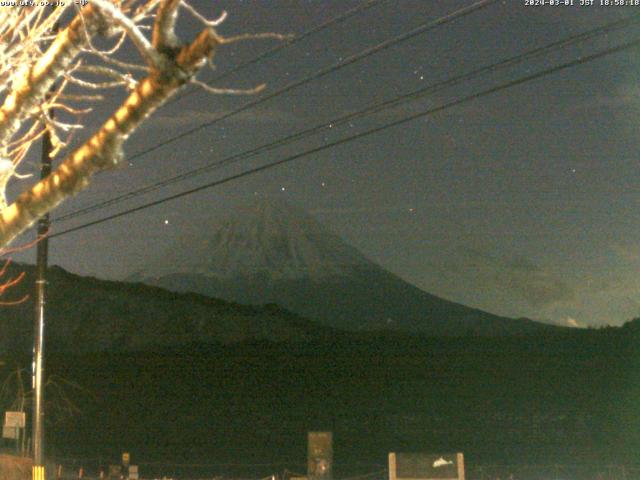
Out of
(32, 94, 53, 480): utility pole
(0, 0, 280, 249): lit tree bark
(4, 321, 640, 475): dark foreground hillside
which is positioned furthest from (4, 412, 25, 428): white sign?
(4, 321, 640, 475): dark foreground hillside

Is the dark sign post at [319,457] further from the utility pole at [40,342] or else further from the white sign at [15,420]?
the utility pole at [40,342]

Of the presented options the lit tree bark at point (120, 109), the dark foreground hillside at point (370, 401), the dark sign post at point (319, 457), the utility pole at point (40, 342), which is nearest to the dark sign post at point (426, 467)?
the utility pole at point (40, 342)

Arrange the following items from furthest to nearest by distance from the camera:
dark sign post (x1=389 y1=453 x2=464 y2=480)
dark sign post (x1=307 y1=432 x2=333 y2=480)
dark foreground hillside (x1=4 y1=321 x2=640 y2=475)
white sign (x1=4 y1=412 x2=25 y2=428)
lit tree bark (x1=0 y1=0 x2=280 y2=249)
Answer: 1. dark foreground hillside (x1=4 y1=321 x2=640 y2=475)
2. white sign (x1=4 y1=412 x2=25 y2=428)
3. dark sign post (x1=307 y1=432 x2=333 y2=480)
4. dark sign post (x1=389 y1=453 x2=464 y2=480)
5. lit tree bark (x1=0 y1=0 x2=280 y2=249)

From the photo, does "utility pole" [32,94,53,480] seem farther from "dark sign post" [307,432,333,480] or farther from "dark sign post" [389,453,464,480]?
"dark sign post" [307,432,333,480]

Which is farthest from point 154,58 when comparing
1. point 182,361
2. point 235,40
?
point 182,361

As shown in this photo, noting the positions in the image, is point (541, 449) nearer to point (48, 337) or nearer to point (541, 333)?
point (541, 333)

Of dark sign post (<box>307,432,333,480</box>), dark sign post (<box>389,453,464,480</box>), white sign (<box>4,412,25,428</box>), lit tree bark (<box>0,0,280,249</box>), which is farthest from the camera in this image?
white sign (<box>4,412,25,428</box>)

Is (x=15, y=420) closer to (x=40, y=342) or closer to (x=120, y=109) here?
(x=40, y=342)
